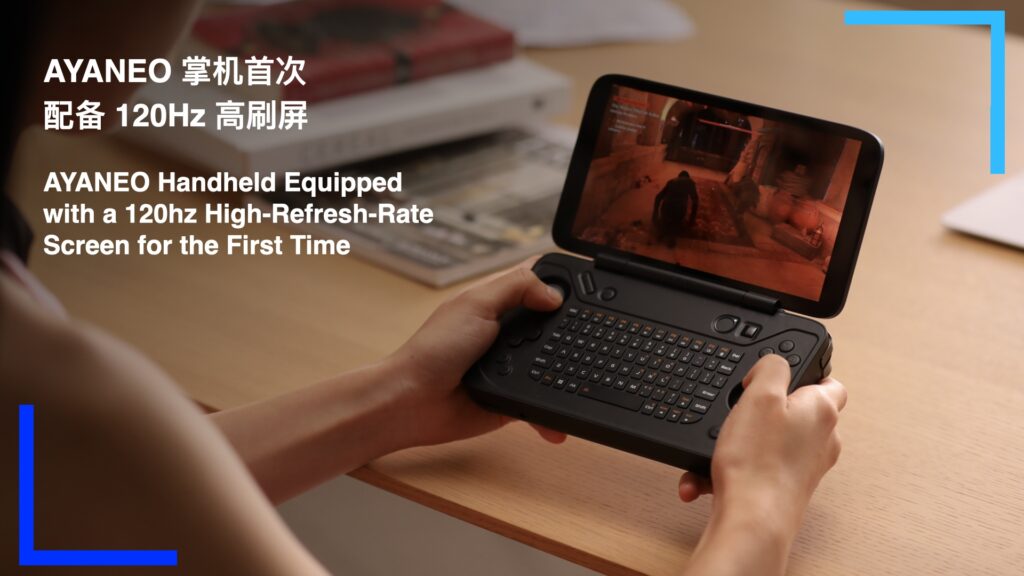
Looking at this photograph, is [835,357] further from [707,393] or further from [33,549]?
[33,549]

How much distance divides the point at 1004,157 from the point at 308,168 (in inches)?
28.4

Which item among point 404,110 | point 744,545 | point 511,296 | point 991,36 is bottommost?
point 744,545

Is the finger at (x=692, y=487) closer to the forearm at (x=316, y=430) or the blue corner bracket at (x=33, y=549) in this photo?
the forearm at (x=316, y=430)

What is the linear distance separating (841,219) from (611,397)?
20 centimetres

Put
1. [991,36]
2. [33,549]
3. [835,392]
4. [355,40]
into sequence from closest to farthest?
[33,549]
[835,392]
[355,40]
[991,36]

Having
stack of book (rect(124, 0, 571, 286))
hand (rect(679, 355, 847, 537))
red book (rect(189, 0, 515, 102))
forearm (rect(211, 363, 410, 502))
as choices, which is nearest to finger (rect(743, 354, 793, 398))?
hand (rect(679, 355, 847, 537))

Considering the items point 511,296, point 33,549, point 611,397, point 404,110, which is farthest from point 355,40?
point 33,549

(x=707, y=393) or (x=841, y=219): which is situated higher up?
(x=841, y=219)

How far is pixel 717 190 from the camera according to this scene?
86cm

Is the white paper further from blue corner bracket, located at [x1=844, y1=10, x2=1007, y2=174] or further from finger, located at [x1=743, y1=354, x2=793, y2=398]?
finger, located at [x1=743, y1=354, x2=793, y2=398]

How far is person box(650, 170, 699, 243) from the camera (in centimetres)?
87

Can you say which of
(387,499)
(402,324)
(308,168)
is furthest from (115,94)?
(387,499)

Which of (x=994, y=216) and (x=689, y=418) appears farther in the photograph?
(x=994, y=216)

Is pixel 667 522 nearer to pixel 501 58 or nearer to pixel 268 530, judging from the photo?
pixel 268 530
